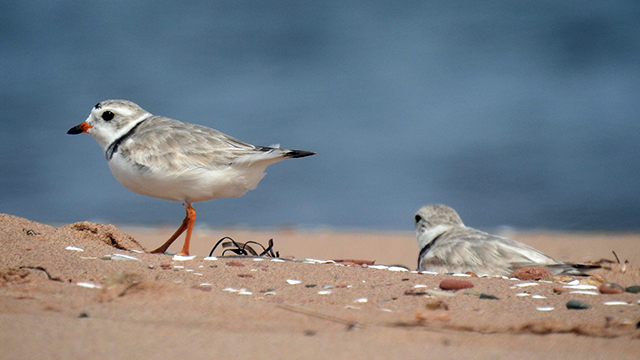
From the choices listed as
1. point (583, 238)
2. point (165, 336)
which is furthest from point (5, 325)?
point (583, 238)

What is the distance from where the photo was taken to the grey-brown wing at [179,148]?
4867 mm

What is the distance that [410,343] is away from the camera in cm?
230

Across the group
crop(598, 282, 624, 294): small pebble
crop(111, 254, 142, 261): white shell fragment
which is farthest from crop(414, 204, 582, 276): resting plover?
crop(111, 254, 142, 261): white shell fragment

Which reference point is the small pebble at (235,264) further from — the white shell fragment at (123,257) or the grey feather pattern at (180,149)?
the grey feather pattern at (180,149)

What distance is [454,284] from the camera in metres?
3.50

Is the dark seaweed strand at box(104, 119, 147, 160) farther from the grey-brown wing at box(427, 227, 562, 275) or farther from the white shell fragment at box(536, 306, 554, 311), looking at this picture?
the white shell fragment at box(536, 306, 554, 311)

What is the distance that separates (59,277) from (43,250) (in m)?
0.64

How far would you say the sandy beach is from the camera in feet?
7.17

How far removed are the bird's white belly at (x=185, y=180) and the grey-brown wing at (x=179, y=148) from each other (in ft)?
0.18

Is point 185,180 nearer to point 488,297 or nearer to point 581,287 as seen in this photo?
point 488,297

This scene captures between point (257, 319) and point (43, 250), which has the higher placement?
point (43, 250)

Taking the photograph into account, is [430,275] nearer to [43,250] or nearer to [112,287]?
[112,287]

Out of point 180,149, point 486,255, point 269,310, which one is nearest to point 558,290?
point 486,255

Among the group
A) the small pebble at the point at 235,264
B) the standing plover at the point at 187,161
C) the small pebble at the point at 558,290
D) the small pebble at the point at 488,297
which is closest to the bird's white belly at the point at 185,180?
the standing plover at the point at 187,161
